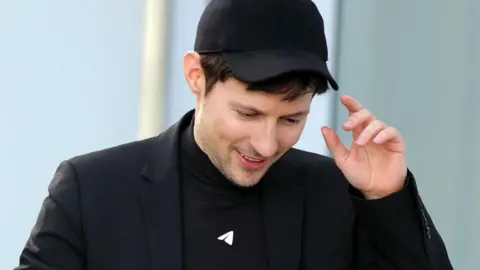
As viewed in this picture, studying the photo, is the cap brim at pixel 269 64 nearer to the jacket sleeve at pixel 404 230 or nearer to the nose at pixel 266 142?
the nose at pixel 266 142

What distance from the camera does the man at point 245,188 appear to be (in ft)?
6.10

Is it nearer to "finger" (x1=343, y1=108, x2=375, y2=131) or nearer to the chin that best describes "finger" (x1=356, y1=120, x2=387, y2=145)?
"finger" (x1=343, y1=108, x2=375, y2=131)

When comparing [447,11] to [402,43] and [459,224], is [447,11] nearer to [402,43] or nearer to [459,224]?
[402,43]

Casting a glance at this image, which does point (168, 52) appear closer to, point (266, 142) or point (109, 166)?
point (109, 166)

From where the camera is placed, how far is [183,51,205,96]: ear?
197 centimetres

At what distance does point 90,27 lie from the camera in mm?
3316

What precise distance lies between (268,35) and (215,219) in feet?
1.42

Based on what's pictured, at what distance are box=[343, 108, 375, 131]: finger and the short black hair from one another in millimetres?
87

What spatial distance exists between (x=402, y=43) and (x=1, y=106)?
4.85 ft

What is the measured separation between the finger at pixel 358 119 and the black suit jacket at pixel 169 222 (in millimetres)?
176

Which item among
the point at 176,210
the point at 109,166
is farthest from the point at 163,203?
the point at 109,166

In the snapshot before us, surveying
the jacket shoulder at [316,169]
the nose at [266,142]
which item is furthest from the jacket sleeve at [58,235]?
the jacket shoulder at [316,169]

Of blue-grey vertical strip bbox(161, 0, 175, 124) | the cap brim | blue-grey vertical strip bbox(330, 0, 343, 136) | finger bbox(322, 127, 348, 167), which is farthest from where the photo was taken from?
blue-grey vertical strip bbox(161, 0, 175, 124)

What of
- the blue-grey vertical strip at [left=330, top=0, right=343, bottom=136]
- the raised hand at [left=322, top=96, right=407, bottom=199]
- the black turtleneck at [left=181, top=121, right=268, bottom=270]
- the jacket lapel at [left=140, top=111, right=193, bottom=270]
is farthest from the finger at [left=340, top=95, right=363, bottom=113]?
Result: the blue-grey vertical strip at [left=330, top=0, right=343, bottom=136]
